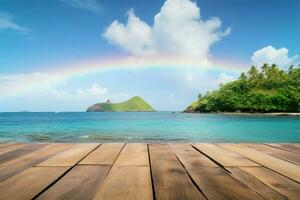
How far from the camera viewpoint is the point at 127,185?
4.79 ft

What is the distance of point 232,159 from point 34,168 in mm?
1795

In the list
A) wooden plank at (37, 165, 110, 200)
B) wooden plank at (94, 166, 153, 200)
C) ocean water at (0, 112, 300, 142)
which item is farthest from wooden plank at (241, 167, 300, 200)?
ocean water at (0, 112, 300, 142)

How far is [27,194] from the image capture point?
1.29 metres

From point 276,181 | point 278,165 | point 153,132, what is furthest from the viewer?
point 153,132

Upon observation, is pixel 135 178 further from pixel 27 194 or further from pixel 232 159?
pixel 232 159

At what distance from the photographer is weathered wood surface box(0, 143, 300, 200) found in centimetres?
131

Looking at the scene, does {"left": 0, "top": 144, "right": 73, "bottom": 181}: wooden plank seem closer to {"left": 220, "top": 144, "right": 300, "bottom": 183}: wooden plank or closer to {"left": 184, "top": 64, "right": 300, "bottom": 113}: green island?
{"left": 220, "top": 144, "right": 300, "bottom": 183}: wooden plank

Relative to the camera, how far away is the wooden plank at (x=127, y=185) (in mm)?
1284

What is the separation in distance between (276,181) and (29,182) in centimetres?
164

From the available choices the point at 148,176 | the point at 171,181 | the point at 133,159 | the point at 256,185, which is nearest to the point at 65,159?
the point at 133,159

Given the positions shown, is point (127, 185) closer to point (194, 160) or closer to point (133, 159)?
point (133, 159)

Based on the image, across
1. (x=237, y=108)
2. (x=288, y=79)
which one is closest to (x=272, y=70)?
(x=288, y=79)

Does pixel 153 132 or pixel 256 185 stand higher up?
pixel 256 185

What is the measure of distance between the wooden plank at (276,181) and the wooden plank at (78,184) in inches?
43.3
